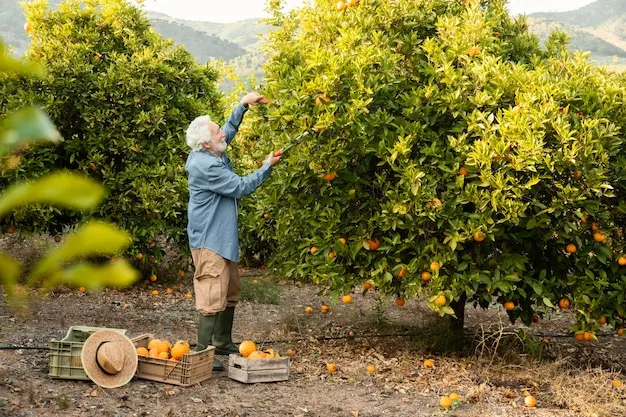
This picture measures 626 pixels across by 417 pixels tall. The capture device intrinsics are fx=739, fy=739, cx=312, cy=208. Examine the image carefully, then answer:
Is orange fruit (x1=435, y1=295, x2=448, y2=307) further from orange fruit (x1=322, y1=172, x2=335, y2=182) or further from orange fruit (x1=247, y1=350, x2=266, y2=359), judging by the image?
orange fruit (x1=247, y1=350, x2=266, y2=359)

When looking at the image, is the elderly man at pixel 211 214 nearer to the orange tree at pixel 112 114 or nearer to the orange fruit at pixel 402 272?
the orange fruit at pixel 402 272

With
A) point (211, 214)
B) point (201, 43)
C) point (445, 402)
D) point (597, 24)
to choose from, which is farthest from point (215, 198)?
point (597, 24)

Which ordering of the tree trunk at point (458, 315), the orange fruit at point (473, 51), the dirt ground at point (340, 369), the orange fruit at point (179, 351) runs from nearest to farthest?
the dirt ground at point (340, 369) < the orange fruit at point (179, 351) < the orange fruit at point (473, 51) < the tree trunk at point (458, 315)

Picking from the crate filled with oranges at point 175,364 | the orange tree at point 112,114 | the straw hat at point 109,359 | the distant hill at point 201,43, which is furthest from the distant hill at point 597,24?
the straw hat at point 109,359

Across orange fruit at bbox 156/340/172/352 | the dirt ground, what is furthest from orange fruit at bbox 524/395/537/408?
orange fruit at bbox 156/340/172/352

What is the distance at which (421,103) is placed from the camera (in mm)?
5602

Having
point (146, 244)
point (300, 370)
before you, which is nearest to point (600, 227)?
point (300, 370)

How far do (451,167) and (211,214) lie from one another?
1.80m

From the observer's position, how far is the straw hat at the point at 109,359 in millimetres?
4902

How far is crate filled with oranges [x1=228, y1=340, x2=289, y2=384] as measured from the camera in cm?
520

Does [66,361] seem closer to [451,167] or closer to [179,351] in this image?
[179,351]

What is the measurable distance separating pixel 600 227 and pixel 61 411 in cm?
397

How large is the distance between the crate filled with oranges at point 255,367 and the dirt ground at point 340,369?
59mm

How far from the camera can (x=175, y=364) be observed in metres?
5.06
